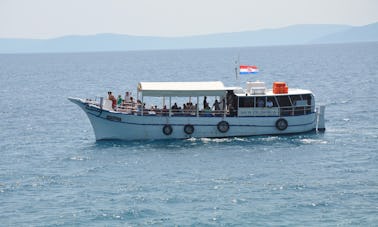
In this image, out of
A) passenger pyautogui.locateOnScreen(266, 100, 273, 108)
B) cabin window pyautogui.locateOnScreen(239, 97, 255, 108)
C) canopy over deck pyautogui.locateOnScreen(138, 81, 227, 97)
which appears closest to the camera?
canopy over deck pyautogui.locateOnScreen(138, 81, 227, 97)

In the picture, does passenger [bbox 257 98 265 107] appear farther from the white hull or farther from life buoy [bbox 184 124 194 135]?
life buoy [bbox 184 124 194 135]

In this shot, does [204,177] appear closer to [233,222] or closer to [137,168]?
Answer: [137,168]

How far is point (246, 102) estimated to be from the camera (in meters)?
48.4

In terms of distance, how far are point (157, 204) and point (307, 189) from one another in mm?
7959

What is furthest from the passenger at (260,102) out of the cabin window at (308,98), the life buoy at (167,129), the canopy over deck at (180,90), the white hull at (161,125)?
the life buoy at (167,129)

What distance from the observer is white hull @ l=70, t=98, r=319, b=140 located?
156 ft

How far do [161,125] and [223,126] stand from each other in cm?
438

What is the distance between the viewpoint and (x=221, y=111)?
4806 cm

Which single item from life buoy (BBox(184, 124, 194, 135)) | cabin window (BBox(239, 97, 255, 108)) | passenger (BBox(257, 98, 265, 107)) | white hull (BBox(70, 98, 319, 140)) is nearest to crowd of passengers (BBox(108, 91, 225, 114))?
white hull (BBox(70, 98, 319, 140))

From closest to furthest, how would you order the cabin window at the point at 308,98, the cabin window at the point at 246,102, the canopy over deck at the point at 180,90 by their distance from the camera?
the canopy over deck at the point at 180,90
the cabin window at the point at 246,102
the cabin window at the point at 308,98

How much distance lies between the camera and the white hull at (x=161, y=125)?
47656 millimetres

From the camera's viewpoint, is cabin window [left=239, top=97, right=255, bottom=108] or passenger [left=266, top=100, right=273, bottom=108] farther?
passenger [left=266, top=100, right=273, bottom=108]

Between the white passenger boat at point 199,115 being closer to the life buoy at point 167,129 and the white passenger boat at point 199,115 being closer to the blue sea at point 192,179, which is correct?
the life buoy at point 167,129

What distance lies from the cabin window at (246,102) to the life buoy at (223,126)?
5.69ft
